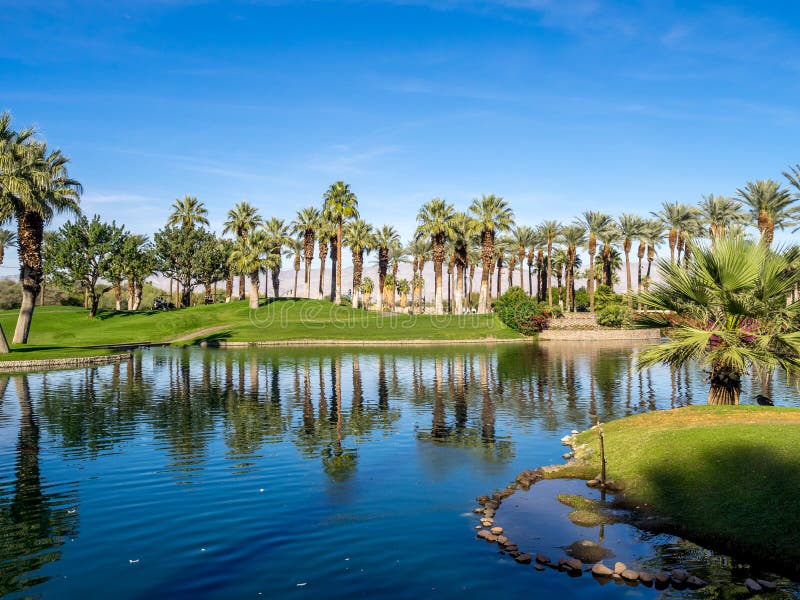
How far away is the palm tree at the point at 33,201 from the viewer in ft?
192

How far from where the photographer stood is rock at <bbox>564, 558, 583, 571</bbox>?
1382cm

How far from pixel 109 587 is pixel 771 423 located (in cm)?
2003

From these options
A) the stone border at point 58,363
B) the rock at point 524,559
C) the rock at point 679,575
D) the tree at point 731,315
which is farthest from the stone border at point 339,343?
the rock at point 679,575

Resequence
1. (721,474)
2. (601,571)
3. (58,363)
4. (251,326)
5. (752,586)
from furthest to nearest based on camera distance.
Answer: (251,326)
(58,363)
(721,474)
(601,571)
(752,586)

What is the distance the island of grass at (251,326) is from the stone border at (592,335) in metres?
6.11

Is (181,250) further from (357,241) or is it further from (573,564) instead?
(573,564)

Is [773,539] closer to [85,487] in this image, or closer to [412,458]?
[412,458]

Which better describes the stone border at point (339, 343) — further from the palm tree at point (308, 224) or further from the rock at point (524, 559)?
the rock at point (524, 559)

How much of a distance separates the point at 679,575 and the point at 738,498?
12.9 feet

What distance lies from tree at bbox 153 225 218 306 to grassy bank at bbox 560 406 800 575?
112 metres

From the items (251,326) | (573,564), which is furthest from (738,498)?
(251,326)

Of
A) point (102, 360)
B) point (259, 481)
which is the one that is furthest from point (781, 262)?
point (102, 360)

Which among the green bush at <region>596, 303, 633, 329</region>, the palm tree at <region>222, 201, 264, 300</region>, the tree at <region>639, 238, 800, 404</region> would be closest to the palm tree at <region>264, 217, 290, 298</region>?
the palm tree at <region>222, 201, 264, 300</region>

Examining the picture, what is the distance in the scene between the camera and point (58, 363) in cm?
5769
